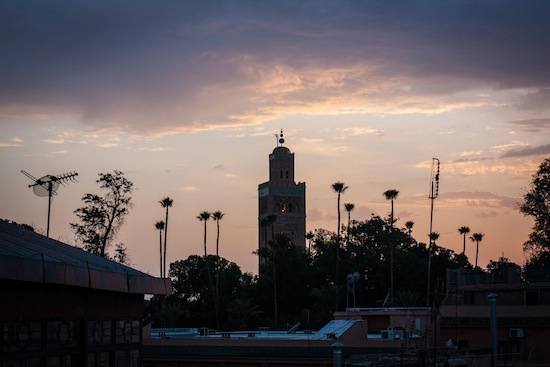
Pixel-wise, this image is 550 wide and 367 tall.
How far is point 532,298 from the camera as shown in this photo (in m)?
50.9

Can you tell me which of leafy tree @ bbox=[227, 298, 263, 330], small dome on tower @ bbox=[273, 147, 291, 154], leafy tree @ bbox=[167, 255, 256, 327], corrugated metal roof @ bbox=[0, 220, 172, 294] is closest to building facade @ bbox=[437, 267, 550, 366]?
corrugated metal roof @ bbox=[0, 220, 172, 294]

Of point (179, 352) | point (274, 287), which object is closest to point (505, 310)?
point (179, 352)

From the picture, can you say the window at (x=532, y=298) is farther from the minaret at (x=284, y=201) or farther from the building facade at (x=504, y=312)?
the minaret at (x=284, y=201)

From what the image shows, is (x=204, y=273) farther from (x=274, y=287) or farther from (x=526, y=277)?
(x=526, y=277)

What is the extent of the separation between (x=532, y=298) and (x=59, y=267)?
120 feet

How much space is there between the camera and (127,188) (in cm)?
8388

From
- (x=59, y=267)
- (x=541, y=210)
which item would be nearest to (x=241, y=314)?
(x=541, y=210)

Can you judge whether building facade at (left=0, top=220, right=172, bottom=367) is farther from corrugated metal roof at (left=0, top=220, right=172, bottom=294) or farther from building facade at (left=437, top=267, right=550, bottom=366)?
building facade at (left=437, top=267, right=550, bottom=366)

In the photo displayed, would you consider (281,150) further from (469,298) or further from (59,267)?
(59,267)

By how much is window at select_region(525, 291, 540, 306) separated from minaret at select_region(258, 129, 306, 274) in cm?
13106

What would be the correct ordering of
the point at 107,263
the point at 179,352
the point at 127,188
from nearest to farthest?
the point at 107,263 < the point at 179,352 < the point at 127,188

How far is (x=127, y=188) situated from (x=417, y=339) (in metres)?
40.5

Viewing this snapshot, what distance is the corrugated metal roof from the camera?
1867 cm

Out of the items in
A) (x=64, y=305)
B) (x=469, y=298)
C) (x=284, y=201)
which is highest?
(x=284, y=201)
